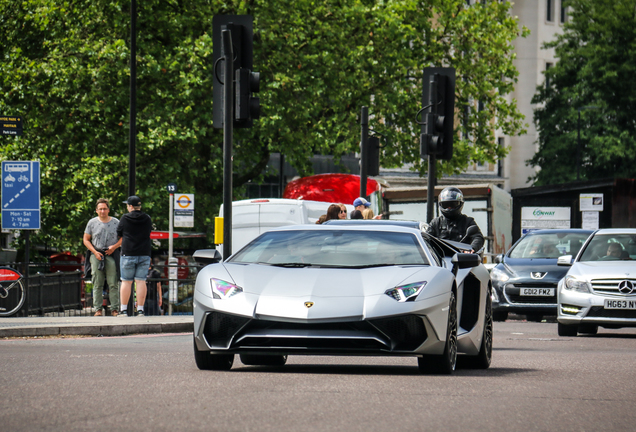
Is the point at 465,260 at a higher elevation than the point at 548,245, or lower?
higher

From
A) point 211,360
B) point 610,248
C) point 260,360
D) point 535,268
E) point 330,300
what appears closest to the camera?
point 330,300

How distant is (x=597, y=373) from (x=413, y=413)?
3.65 meters

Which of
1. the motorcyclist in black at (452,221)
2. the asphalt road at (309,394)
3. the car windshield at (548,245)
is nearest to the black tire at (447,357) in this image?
the asphalt road at (309,394)

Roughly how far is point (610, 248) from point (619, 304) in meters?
1.35

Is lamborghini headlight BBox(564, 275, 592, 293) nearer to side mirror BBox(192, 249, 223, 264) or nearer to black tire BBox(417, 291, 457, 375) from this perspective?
black tire BBox(417, 291, 457, 375)

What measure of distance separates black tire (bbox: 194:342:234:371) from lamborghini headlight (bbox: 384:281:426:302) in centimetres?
149

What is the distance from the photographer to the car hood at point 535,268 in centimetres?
2034

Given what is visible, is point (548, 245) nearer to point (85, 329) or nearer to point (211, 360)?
point (85, 329)

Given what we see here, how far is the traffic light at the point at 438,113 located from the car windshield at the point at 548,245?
121 inches

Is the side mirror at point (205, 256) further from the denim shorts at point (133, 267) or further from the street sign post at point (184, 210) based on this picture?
the street sign post at point (184, 210)

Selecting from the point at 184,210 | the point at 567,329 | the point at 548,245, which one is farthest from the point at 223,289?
the point at 184,210

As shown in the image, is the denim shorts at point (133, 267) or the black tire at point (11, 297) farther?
the black tire at point (11, 297)

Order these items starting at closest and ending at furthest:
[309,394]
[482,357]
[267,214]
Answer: [309,394] < [482,357] < [267,214]

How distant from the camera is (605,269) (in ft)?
53.0
